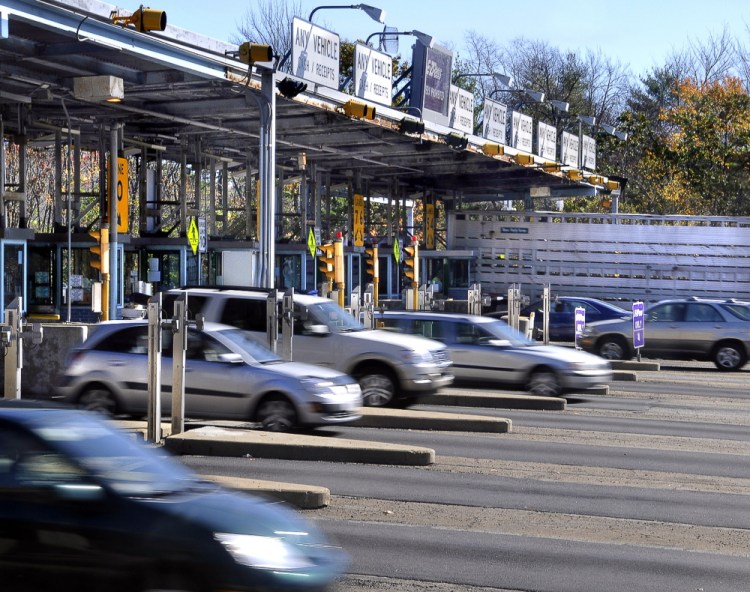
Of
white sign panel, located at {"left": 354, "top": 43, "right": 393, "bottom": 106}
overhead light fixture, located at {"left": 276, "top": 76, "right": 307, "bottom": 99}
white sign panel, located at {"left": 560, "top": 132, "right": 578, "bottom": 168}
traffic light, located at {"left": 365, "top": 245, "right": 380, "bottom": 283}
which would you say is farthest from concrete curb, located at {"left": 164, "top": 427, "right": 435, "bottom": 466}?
white sign panel, located at {"left": 560, "top": 132, "right": 578, "bottom": 168}

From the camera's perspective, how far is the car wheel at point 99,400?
1573cm

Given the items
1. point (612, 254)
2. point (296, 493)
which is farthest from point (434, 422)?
point (612, 254)

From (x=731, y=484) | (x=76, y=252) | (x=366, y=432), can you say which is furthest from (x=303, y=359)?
(x=76, y=252)

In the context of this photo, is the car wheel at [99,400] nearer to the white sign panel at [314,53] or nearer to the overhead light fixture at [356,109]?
the white sign panel at [314,53]

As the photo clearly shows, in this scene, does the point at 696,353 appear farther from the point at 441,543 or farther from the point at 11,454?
the point at 11,454

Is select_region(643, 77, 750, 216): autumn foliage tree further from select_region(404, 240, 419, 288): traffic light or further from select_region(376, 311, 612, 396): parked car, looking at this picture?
select_region(376, 311, 612, 396): parked car

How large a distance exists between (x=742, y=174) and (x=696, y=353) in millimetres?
28207

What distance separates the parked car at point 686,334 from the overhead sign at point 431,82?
7.48m

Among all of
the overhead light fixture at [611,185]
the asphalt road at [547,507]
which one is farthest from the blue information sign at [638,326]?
the overhead light fixture at [611,185]

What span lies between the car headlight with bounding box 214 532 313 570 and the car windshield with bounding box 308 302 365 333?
12123 mm

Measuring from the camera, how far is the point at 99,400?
51.7ft

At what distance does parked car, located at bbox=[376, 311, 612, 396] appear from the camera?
20.4 m

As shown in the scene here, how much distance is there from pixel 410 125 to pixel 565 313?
8.36 m

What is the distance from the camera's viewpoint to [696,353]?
2805cm
